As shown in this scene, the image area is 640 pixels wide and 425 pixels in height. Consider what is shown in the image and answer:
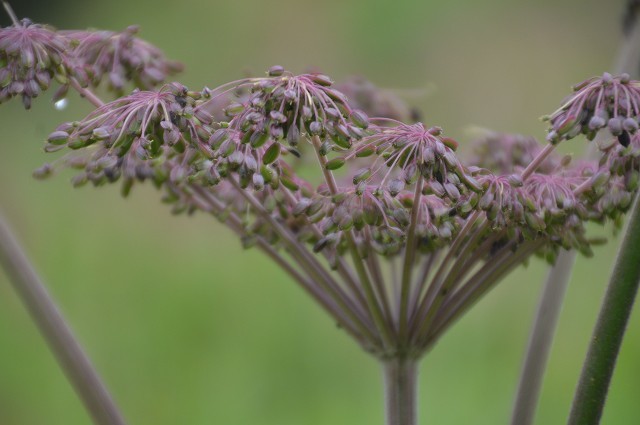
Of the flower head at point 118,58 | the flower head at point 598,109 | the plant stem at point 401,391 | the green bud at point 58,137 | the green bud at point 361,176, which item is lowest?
the plant stem at point 401,391

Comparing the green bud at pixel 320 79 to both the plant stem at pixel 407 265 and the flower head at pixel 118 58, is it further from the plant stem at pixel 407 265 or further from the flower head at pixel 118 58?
the flower head at pixel 118 58

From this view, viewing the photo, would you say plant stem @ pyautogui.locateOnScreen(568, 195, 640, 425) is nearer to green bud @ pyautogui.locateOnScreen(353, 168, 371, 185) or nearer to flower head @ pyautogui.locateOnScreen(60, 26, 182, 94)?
green bud @ pyautogui.locateOnScreen(353, 168, 371, 185)

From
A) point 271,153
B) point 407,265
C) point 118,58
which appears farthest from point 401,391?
point 118,58

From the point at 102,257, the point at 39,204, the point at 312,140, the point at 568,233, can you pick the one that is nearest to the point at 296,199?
the point at 312,140

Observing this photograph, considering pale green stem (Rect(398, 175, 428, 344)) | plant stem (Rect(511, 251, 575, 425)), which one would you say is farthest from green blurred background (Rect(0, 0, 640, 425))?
pale green stem (Rect(398, 175, 428, 344))

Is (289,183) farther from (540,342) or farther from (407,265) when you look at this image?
(540,342)

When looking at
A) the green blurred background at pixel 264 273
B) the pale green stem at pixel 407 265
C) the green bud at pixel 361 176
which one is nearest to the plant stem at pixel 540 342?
the pale green stem at pixel 407 265
